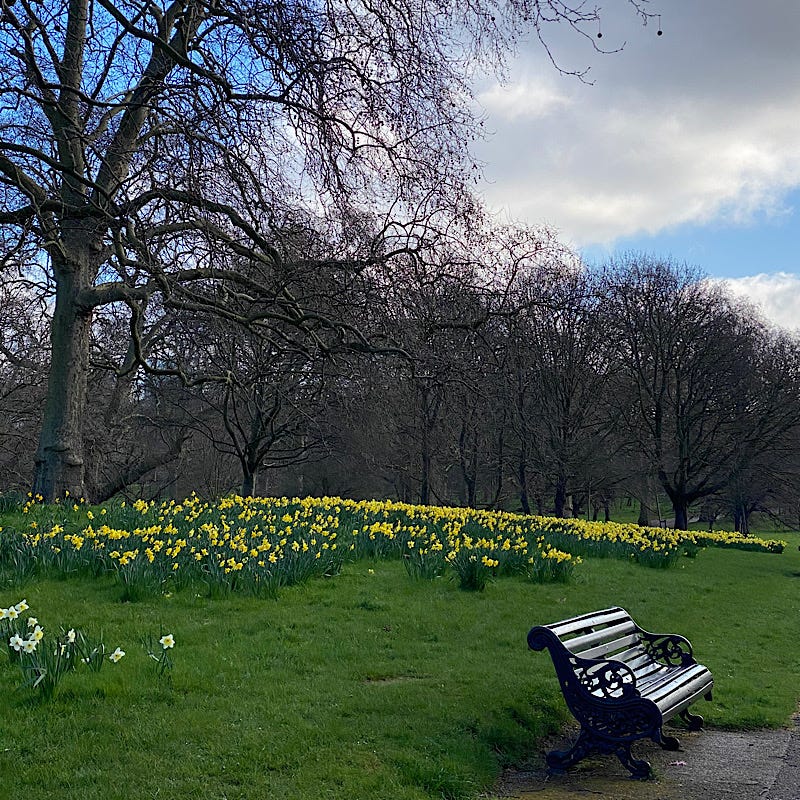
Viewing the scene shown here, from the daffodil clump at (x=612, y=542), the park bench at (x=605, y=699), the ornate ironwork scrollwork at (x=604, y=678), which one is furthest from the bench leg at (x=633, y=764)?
the daffodil clump at (x=612, y=542)

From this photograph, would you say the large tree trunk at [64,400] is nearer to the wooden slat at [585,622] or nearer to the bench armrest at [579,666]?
→ the wooden slat at [585,622]

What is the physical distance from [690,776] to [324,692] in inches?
88.8

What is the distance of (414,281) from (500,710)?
4.91 m

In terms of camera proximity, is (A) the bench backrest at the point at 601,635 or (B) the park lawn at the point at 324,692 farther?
(A) the bench backrest at the point at 601,635

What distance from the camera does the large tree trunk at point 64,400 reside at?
1155 centimetres

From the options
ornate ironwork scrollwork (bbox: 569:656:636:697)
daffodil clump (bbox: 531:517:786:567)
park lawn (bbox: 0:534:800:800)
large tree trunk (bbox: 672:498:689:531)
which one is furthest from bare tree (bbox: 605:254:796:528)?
ornate ironwork scrollwork (bbox: 569:656:636:697)

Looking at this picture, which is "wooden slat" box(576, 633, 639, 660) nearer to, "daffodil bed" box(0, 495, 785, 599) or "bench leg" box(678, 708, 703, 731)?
"bench leg" box(678, 708, 703, 731)

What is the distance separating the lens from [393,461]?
99.9 feet

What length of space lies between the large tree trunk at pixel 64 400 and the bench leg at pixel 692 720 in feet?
29.3

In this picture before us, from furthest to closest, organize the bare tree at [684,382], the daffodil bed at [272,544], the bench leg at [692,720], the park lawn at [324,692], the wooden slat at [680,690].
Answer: the bare tree at [684,382], the daffodil bed at [272,544], the bench leg at [692,720], the wooden slat at [680,690], the park lawn at [324,692]

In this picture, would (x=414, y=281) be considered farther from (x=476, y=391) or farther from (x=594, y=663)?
(x=594, y=663)

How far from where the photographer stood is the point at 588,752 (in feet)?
15.7

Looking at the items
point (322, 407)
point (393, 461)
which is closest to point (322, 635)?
point (322, 407)

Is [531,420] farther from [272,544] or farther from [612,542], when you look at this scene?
[272,544]
